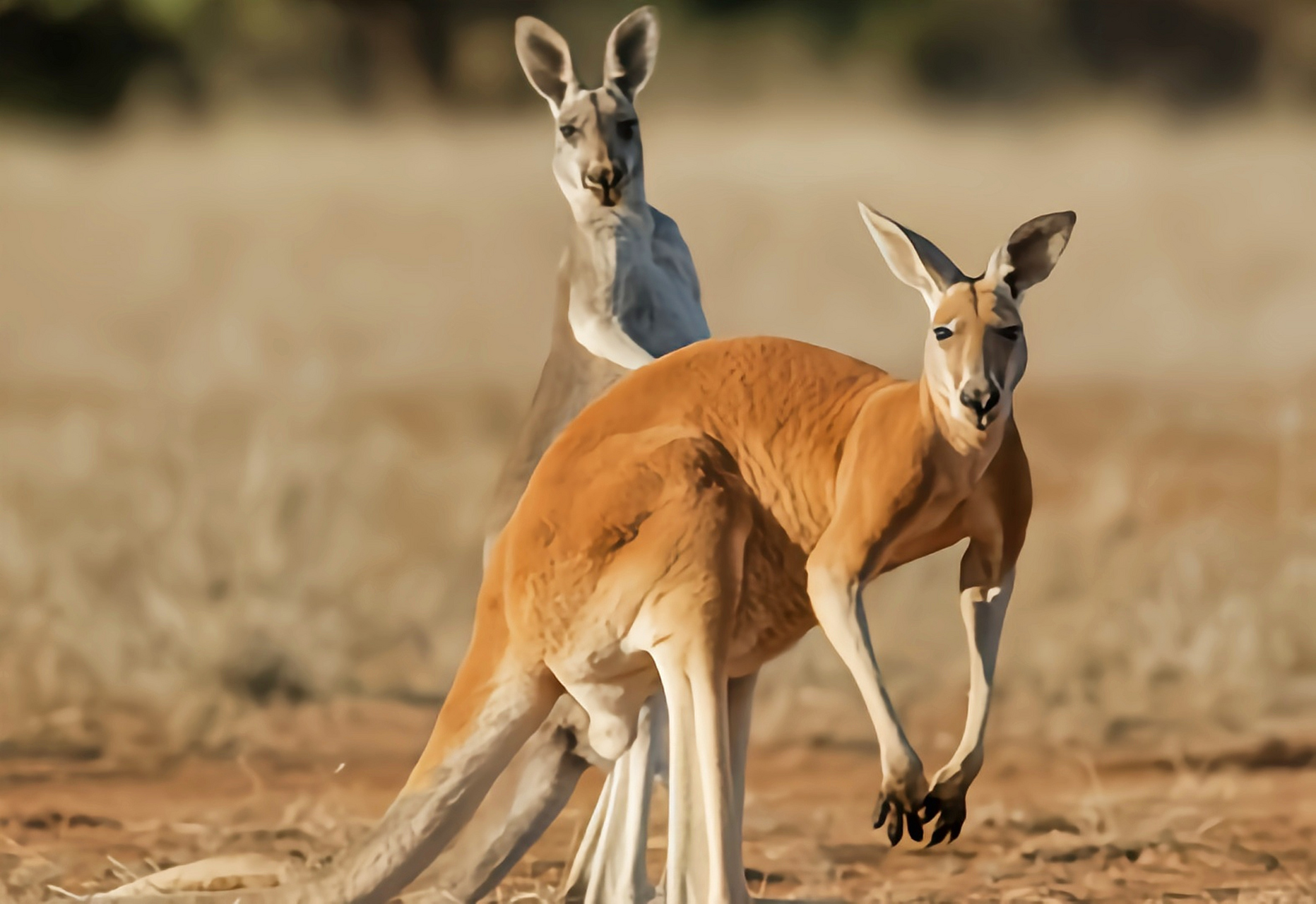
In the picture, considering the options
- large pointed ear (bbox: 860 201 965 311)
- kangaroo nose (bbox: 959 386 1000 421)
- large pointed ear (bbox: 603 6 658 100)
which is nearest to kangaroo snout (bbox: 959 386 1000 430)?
kangaroo nose (bbox: 959 386 1000 421)

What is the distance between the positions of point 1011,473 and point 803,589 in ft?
1.26

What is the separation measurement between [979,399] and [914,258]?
0.28 meters

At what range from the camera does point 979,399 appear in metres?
2.44

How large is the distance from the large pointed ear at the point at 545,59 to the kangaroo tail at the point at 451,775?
4.44 ft

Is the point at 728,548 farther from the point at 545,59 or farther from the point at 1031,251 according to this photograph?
the point at 545,59

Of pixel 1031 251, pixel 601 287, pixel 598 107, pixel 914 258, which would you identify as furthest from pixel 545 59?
pixel 1031 251

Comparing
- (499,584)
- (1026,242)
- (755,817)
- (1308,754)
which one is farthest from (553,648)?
(1308,754)

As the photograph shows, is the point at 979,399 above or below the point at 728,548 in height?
above

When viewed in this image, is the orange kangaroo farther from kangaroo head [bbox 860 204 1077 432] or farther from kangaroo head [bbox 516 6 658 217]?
kangaroo head [bbox 516 6 658 217]

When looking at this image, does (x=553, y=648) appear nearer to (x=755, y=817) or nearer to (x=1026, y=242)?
(x=1026, y=242)

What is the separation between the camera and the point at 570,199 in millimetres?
3729

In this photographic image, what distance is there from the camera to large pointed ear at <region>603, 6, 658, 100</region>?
3639mm

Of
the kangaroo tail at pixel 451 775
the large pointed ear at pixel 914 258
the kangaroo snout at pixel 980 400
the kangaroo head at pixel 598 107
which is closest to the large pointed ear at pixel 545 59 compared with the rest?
the kangaroo head at pixel 598 107

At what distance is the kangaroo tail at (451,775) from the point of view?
9.18ft
